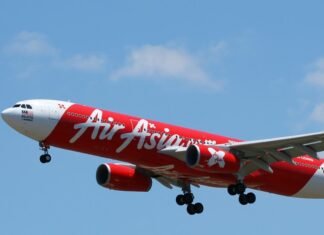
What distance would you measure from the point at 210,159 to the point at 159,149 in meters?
3.00

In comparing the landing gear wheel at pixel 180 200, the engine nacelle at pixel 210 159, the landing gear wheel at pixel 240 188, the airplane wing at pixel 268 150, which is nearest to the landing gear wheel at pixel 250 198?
the landing gear wheel at pixel 240 188

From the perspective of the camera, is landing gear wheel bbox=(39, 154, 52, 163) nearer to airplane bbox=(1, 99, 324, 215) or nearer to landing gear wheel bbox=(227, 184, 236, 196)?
airplane bbox=(1, 99, 324, 215)

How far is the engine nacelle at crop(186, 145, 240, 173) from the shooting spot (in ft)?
196

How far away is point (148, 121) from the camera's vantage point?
199ft

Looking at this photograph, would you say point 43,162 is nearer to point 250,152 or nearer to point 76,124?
point 76,124

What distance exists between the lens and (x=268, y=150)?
61.5m

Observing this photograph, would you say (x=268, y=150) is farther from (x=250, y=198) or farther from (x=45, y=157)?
(x=45, y=157)

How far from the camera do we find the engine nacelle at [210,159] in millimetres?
59594

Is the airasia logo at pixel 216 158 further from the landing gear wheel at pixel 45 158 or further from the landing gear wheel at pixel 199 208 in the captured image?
the landing gear wheel at pixel 45 158

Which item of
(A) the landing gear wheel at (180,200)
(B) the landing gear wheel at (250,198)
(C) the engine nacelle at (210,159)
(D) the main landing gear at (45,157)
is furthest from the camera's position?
(A) the landing gear wheel at (180,200)

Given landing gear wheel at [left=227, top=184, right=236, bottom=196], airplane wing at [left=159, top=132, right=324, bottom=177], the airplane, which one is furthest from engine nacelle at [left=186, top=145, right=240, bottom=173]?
landing gear wheel at [left=227, top=184, right=236, bottom=196]

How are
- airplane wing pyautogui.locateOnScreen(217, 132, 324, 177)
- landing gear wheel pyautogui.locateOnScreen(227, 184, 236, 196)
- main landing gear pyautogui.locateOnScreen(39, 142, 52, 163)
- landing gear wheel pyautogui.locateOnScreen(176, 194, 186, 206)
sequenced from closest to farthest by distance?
main landing gear pyautogui.locateOnScreen(39, 142, 52, 163)
airplane wing pyautogui.locateOnScreen(217, 132, 324, 177)
landing gear wheel pyautogui.locateOnScreen(227, 184, 236, 196)
landing gear wheel pyautogui.locateOnScreen(176, 194, 186, 206)

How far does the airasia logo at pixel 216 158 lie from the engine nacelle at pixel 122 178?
6.50m

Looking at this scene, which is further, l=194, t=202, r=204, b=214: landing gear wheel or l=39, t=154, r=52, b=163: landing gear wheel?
l=194, t=202, r=204, b=214: landing gear wheel
